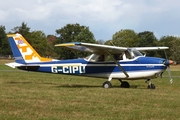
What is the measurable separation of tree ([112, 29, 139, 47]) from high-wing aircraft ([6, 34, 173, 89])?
294ft

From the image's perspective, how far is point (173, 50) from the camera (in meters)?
88.6

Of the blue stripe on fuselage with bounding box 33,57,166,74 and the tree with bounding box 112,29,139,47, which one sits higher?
the tree with bounding box 112,29,139,47

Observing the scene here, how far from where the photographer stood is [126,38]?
4638 inches

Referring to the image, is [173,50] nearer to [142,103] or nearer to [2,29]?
[2,29]

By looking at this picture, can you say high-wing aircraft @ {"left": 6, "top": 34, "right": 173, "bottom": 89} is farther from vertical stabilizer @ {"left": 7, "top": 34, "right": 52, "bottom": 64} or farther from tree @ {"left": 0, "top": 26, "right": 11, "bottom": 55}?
tree @ {"left": 0, "top": 26, "right": 11, "bottom": 55}

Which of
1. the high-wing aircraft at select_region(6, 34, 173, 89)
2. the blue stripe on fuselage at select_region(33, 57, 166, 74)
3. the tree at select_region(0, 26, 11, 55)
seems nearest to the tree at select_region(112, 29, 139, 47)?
the tree at select_region(0, 26, 11, 55)

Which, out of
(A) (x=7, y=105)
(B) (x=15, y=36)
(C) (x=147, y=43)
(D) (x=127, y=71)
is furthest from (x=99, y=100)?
(C) (x=147, y=43)

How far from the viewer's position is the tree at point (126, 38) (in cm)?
11025

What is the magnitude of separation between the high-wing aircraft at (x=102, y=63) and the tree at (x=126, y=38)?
8956 centimetres

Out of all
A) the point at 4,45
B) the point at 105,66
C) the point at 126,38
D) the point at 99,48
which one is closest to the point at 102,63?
the point at 105,66

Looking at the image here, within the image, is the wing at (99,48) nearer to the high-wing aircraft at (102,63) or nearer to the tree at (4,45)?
the high-wing aircraft at (102,63)

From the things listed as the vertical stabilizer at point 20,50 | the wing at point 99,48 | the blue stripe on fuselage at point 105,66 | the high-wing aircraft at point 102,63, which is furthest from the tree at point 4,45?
the wing at point 99,48

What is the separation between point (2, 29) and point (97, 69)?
297ft

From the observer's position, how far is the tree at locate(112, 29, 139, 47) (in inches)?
4341
